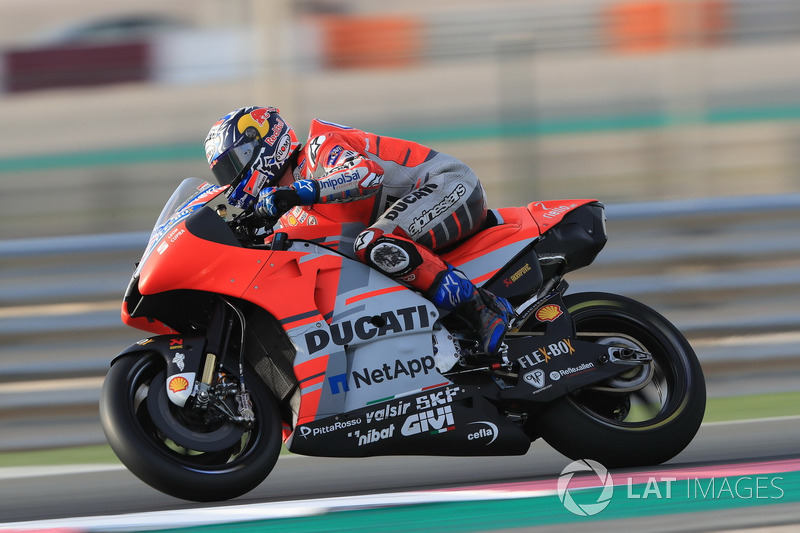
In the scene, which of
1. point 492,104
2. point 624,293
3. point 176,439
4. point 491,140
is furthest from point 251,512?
point 492,104

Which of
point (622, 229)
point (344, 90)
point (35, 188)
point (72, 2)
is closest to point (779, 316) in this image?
point (622, 229)

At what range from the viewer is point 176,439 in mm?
3932

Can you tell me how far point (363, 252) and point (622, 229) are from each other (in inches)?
84.0

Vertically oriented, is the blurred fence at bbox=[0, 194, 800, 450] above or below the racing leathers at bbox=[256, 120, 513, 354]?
below

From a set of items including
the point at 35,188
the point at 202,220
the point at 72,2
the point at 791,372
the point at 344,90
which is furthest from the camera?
the point at 72,2

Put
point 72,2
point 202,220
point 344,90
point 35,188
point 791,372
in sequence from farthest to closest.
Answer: point 72,2, point 344,90, point 35,188, point 791,372, point 202,220

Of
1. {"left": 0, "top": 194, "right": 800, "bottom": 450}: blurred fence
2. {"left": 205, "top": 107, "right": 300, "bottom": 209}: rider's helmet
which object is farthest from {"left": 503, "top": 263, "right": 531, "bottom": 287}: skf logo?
{"left": 0, "top": 194, "right": 800, "bottom": 450}: blurred fence

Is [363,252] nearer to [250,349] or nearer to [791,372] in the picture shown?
[250,349]

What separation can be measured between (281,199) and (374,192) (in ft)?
1.62

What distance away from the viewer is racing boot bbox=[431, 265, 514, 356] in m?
4.35

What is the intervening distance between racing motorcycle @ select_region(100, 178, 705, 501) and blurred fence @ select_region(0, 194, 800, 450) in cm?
125

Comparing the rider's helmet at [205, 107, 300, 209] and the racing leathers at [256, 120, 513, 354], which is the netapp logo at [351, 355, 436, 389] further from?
the rider's helmet at [205, 107, 300, 209]

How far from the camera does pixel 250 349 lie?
14.1ft

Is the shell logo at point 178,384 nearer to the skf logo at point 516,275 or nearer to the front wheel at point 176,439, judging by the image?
the front wheel at point 176,439
